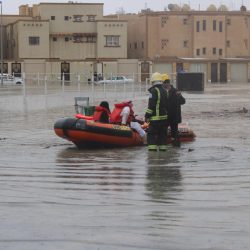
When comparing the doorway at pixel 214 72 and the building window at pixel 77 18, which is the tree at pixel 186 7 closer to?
the doorway at pixel 214 72

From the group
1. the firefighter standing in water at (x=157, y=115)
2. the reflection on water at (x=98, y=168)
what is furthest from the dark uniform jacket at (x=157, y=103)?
the reflection on water at (x=98, y=168)

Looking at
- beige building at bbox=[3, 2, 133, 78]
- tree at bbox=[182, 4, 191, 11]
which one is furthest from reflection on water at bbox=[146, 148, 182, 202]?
tree at bbox=[182, 4, 191, 11]

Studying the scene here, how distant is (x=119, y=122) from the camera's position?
52.3 feet

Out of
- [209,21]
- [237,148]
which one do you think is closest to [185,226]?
[237,148]

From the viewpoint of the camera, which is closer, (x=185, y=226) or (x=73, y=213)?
(x=185, y=226)

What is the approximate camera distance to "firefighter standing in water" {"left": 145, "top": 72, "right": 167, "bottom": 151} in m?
14.5

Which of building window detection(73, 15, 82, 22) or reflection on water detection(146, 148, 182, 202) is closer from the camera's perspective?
reflection on water detection(146, 148, 182, 202)

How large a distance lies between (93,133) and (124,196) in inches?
233

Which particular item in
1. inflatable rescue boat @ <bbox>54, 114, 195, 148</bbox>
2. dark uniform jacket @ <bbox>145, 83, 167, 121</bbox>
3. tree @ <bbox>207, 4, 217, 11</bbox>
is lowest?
inflatable rescue boat @ <bbox>54, 114, 195, 148</bbox>

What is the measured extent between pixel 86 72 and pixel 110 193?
8123 centimetres

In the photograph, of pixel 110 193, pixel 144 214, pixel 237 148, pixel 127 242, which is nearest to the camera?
pixel 127 242

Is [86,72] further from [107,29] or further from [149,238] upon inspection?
[149,238]

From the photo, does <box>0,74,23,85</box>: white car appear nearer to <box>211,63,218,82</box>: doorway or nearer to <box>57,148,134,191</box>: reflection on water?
<box>211,63,218,82</box>: doorway

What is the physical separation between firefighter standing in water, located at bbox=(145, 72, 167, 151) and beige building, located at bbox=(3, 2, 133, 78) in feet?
247
